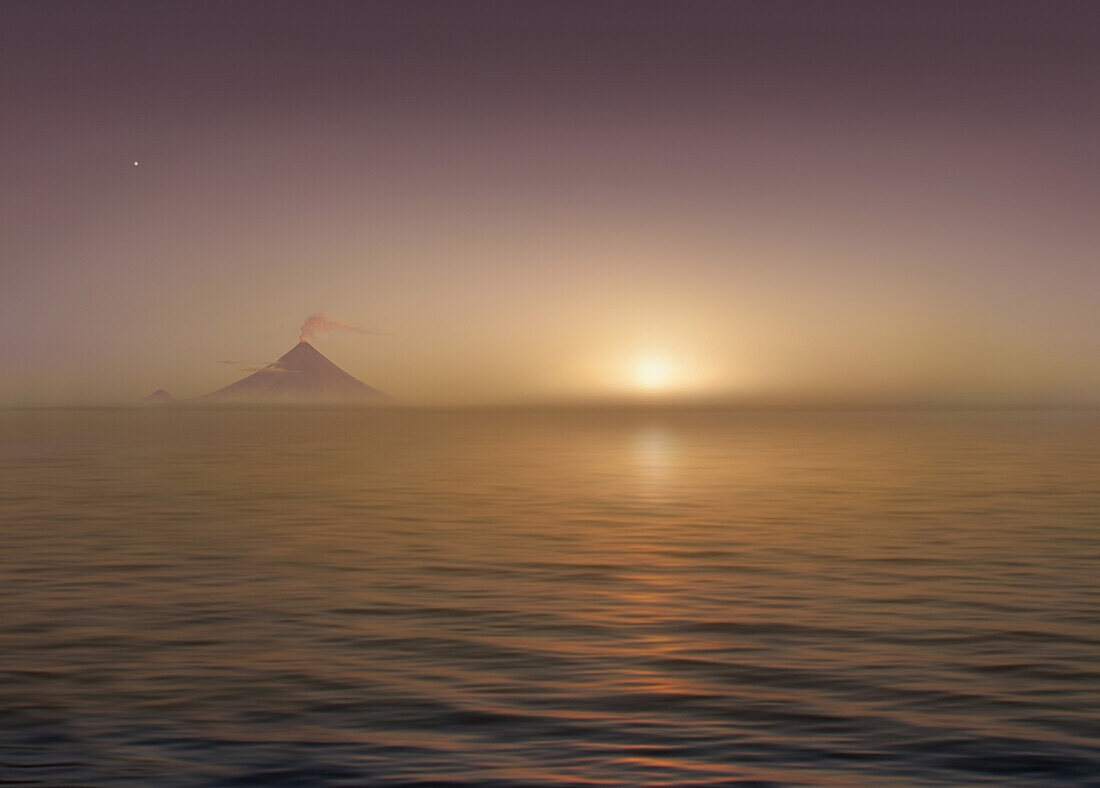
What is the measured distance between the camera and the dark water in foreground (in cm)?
1036

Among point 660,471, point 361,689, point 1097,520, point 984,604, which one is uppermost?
point 660,471

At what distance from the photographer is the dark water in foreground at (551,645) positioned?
10.4 m

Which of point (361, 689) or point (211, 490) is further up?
point (211, 490)

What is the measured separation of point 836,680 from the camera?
43.3 feet

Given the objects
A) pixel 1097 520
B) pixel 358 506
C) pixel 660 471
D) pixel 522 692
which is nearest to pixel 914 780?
pixel 522 692

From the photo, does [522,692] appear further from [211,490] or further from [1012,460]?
[1012,460]

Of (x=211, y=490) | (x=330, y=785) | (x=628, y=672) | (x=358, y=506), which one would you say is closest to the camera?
(x=330, y=785)

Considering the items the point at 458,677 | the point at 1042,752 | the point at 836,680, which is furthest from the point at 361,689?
the point at 1042,752

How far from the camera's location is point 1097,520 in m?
30.7

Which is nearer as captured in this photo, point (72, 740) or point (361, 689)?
point (72, 740)

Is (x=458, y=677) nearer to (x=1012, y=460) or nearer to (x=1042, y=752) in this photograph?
(x=1042, y=752)

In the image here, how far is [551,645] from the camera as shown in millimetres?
15305

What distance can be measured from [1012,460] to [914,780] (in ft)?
192

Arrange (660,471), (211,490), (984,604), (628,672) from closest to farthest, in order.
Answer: (628,672)
(984,604)
(211,490)
(660,471)
